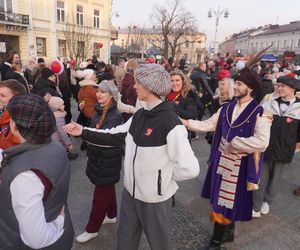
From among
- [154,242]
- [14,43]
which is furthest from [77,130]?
[14,43]

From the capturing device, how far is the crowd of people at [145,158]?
1470mm

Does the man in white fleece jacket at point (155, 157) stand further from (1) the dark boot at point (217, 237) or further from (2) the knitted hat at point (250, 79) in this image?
(2) the knitted hat at point (250, 79)

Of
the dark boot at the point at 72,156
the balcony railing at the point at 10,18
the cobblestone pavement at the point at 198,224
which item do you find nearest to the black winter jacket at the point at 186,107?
the cobblestone pavement at the point at 198,224

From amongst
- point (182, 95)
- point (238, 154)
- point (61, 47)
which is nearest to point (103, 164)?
point (238, 154)

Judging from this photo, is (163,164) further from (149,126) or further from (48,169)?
(48,169)

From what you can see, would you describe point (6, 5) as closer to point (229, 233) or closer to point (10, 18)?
point (10, 18)

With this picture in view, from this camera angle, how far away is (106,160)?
303cm

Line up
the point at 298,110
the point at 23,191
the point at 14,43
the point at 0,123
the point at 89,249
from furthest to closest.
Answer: the point at 14,43
the point at 298,110
the point at 89,249
the point at 0,123
the point at 23,191

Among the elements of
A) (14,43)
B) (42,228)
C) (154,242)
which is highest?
(14,43)

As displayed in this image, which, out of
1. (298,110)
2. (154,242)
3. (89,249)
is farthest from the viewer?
(298,110)

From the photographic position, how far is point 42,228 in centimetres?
144

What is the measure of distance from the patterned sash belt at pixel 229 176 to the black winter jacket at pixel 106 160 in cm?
117

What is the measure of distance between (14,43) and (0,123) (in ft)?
90.1

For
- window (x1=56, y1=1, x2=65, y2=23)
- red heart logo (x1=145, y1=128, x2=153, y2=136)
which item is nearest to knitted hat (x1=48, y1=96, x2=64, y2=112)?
red heart logo (x1=145, y1=128, x2=153, y2=136)
